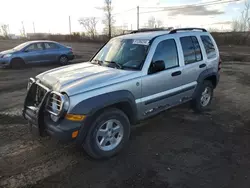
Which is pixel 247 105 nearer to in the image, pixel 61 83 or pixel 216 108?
pixel 216 108

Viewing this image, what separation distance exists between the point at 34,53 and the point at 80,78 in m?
10.1

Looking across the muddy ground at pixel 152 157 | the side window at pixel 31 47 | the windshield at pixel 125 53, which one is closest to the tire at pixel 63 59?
the side window at pixel 31 47

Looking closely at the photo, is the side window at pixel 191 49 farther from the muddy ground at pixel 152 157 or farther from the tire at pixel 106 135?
the tire at pixel 106 135

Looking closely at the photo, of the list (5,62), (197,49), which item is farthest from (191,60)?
(5,62)

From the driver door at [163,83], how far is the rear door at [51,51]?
33.4 ft

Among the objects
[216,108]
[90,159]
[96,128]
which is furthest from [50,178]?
[216,108]

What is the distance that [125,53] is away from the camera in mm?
4242

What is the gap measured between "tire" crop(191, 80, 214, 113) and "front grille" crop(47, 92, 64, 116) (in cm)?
339

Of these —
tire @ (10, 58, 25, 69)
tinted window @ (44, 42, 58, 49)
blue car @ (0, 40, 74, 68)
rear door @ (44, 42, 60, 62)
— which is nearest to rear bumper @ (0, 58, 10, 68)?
blue car @ (0, 40, 74, 68)

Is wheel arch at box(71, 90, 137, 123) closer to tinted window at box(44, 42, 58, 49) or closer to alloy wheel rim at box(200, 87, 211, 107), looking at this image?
alloy wheel rim at box(200, 87, 211, 107)

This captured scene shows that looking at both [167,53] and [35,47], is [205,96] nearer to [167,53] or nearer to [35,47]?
[167,53]

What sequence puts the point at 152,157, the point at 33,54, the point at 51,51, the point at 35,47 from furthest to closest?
the point at 51,51, the point at 35,47, the point at 33,54, the point at 152,157

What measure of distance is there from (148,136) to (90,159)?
4.24ft

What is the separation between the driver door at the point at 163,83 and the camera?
155 inches
